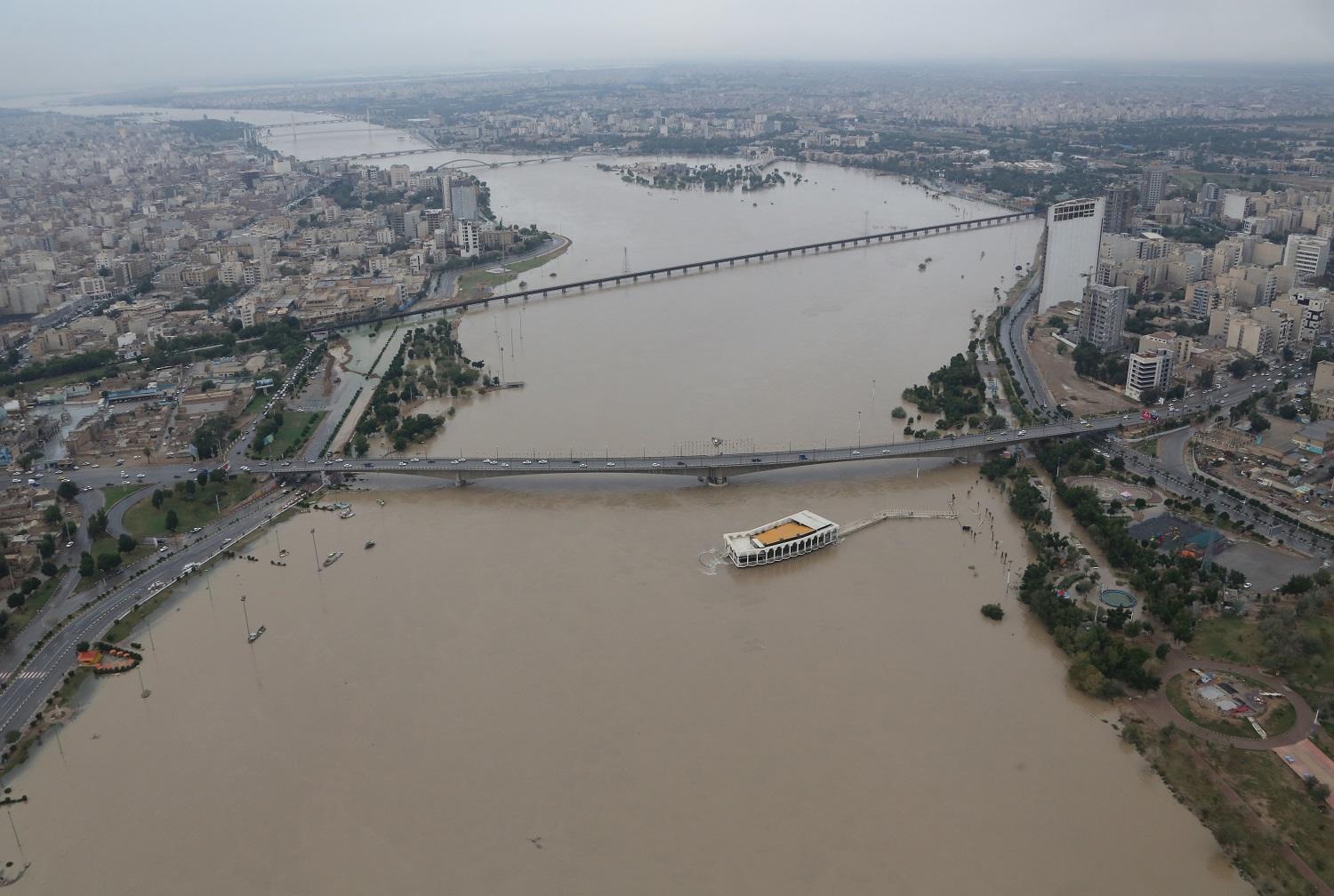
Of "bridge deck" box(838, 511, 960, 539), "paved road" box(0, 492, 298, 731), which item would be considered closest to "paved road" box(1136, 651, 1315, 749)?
"bridge deck" box(838, 511, 960, 539)

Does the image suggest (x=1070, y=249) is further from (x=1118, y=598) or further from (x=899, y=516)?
(x=1118, y=598)

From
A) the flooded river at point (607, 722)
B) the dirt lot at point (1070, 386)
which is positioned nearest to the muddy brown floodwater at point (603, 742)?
the flooded river at point (607, 722)

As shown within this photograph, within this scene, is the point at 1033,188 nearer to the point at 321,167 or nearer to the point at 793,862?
the point at 321,167

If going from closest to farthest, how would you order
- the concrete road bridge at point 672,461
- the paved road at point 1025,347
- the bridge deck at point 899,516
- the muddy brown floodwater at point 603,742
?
the muddy brown floodwater at point 603,742
the bridge deck at point 899,516
the concrete road bridge at point 672,461
the paved road at point 1025,347

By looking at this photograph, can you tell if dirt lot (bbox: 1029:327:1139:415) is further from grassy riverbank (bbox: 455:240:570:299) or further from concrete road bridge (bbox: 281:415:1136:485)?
grassy riverbank (bbox: 455:240:570:299)

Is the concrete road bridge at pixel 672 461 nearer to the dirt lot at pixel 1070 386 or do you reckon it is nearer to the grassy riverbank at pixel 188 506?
the grassy riverbank at pixel 188 506

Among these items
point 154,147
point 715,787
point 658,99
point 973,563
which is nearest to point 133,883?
point 715,787

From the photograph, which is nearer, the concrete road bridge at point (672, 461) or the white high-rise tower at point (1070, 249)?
the concrete road bridge at point (672, 461)

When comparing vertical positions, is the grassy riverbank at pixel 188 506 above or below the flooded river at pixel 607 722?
above
